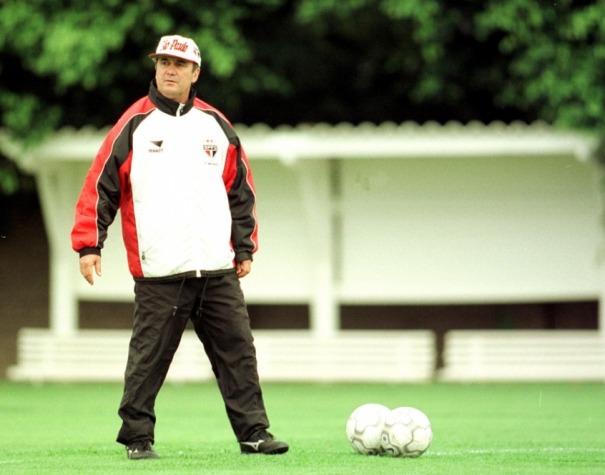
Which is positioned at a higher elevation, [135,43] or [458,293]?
[135,43]

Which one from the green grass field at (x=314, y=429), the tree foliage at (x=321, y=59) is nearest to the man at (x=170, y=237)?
the green grass field at (x=314, y=429)

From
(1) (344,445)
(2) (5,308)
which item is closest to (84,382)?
(2) (5,308)

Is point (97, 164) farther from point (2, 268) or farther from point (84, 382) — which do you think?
point (2, 268)

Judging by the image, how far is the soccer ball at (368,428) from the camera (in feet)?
24.7

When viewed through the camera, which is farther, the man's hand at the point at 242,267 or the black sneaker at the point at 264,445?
the man's hand at the point at 242,267

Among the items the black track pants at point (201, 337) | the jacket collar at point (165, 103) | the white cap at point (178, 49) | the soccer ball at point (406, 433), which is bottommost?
the soccer ball at point (406, 433)

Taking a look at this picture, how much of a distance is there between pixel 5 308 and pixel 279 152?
517 centimetres

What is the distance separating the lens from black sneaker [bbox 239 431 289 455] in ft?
24.7

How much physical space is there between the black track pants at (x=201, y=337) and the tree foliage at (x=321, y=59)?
28.6 ft

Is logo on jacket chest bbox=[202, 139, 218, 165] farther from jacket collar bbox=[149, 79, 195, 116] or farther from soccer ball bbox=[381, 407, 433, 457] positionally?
soccer ball bbox=[381, 407, 433, 457]

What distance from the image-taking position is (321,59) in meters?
18.7

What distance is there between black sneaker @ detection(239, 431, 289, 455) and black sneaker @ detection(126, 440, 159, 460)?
1.60 feet

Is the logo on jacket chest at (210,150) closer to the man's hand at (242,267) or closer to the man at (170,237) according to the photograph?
the man at (170,237)

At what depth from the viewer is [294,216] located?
55.9ft
